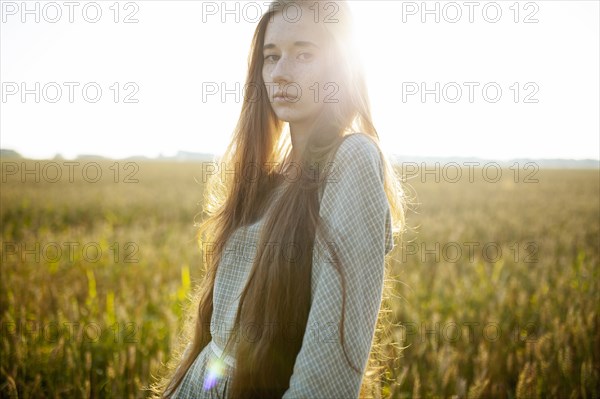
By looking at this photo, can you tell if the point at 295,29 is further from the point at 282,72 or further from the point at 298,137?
the point at 298,137

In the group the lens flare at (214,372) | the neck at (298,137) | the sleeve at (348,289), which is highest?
→ the neck at (298,137)

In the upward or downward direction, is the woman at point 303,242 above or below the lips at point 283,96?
below

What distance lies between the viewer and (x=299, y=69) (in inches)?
56.5

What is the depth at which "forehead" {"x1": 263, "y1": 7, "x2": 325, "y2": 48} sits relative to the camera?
1432 millimetres

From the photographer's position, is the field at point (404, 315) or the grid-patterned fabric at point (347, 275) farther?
the field at point (404, 315)

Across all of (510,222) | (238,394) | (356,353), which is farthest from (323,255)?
(510,222)

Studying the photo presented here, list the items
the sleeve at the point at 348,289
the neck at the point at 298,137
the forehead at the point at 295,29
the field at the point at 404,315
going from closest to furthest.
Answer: the sleeve at the point at 348,289
the forehead at the point at 295,29
the neck at the point at 298,137
the field at the point at 404,315

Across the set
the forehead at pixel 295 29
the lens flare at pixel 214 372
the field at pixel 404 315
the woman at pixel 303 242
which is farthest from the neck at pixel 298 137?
the lens flare at pixel 214 372

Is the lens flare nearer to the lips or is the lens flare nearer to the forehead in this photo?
the lips

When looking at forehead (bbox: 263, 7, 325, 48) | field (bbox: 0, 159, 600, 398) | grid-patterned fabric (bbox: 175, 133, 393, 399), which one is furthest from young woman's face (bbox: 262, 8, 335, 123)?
field (bbox: 0, 159, 600, 398)

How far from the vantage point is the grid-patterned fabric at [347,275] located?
112 centimetres

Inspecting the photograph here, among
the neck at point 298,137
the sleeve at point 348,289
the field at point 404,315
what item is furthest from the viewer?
the field at point 404,315

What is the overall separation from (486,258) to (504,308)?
279 centimetres

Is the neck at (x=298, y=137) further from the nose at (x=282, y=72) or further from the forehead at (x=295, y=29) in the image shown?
the forehead at (x=295, y=29)
